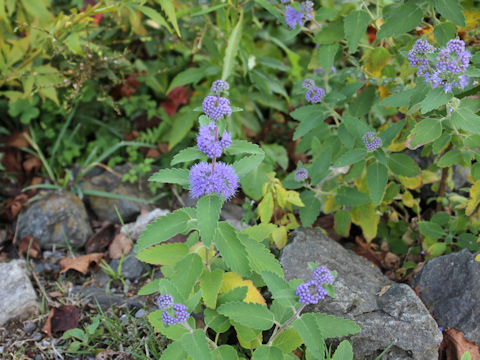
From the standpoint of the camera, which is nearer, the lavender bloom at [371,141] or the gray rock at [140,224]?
the lavender bloom at [371,141]

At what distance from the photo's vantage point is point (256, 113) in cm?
345

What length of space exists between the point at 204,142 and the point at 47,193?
1.79 m

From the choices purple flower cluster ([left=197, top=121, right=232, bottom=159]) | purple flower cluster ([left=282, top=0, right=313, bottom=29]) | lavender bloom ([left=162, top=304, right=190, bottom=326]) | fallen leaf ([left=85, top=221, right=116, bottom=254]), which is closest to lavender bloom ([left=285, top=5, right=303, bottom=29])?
purple flower cluster ([left=282, top=0, right=313, bottom=29])

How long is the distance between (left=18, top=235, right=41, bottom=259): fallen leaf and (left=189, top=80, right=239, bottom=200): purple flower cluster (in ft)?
5.01

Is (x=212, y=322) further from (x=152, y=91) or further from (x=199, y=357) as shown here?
(x=152, y=91)

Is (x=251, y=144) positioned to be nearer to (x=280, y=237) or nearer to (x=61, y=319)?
(x=280, y=237)

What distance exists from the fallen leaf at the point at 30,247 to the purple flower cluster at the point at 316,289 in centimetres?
179

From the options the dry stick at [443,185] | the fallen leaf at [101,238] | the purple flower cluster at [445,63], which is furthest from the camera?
the fallen leaf at [101,238]

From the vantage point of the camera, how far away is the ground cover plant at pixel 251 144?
1539 millimetres

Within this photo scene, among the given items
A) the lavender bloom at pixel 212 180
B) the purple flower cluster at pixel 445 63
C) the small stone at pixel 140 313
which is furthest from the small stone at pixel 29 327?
the purple flower cluster at pixel 445 63

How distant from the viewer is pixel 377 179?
2064 millimetres

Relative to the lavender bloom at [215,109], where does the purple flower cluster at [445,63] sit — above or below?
above

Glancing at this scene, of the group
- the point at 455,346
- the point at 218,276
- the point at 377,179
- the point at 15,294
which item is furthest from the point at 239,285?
the point at 15,294

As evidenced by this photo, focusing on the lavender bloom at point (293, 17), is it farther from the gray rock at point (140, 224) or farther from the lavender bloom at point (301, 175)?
the gray rock at point (140, 224)
